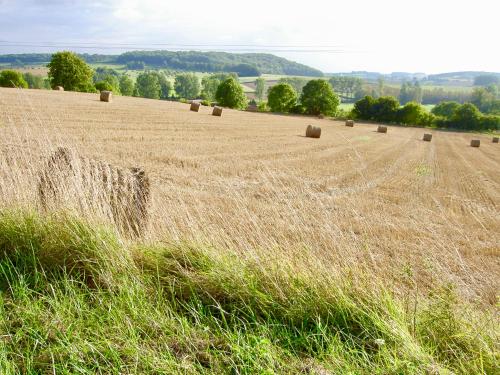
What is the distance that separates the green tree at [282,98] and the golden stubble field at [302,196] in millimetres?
56783

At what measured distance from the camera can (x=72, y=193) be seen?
493cm

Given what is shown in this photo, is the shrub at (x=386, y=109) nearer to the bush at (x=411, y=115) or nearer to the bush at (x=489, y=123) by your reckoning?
the bush at (x=411, y=115)

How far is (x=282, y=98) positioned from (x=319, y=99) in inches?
307

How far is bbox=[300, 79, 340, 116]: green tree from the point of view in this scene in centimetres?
8000

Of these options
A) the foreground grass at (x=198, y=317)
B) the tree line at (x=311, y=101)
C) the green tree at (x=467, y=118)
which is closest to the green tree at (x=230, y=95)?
the tree line at (x=311, y=101)

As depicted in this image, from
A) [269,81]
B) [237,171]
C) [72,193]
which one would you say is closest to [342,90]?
[269,81]

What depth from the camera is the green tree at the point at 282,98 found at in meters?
82.2

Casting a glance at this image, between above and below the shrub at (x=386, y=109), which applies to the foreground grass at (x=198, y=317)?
below

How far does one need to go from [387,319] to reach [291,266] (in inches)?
39.4

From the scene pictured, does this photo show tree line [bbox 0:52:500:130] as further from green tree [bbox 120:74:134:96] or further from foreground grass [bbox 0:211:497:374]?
foreground grass [bbox 0:211:497:374]

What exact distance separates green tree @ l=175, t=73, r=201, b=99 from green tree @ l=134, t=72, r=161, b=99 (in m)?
15.8

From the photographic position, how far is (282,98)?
81812 millimetres

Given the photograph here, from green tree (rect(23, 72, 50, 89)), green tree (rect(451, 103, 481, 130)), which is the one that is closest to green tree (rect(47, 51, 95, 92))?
green tree (rect(23, 72, 50, 89))

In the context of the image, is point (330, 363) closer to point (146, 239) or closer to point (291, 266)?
point (291, 266)
